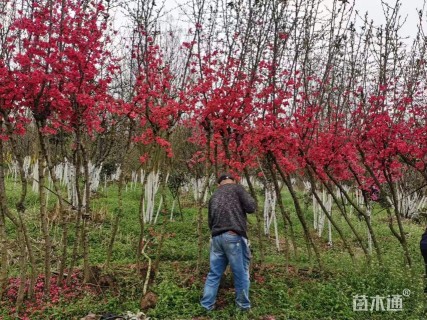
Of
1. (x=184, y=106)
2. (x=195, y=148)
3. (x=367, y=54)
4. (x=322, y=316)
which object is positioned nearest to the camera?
(x=322, y=316)

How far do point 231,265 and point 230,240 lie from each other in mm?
331

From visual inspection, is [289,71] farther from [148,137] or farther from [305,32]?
[148,137]

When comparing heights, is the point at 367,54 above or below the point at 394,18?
below

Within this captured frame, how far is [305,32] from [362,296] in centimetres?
448

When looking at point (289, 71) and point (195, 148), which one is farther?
point (195, 148)

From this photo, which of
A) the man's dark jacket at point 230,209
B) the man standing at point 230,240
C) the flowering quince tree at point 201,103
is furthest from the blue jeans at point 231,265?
the flowering quince tree at point 201,103

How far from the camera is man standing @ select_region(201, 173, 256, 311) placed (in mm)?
5098

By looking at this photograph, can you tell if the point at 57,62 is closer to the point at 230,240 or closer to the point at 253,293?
the point at 230,240

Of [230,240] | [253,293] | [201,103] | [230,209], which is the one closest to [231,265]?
[230,240]

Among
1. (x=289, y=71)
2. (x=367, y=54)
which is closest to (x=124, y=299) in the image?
(x=289, y=71)

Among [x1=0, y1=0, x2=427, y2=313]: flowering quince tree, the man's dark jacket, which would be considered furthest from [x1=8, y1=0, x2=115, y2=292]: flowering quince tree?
the man's dark jacket

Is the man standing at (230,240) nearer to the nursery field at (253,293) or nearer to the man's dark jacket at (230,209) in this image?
the man's dark jacket at (230,209)

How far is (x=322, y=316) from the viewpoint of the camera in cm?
505

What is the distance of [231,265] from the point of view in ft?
16.8
